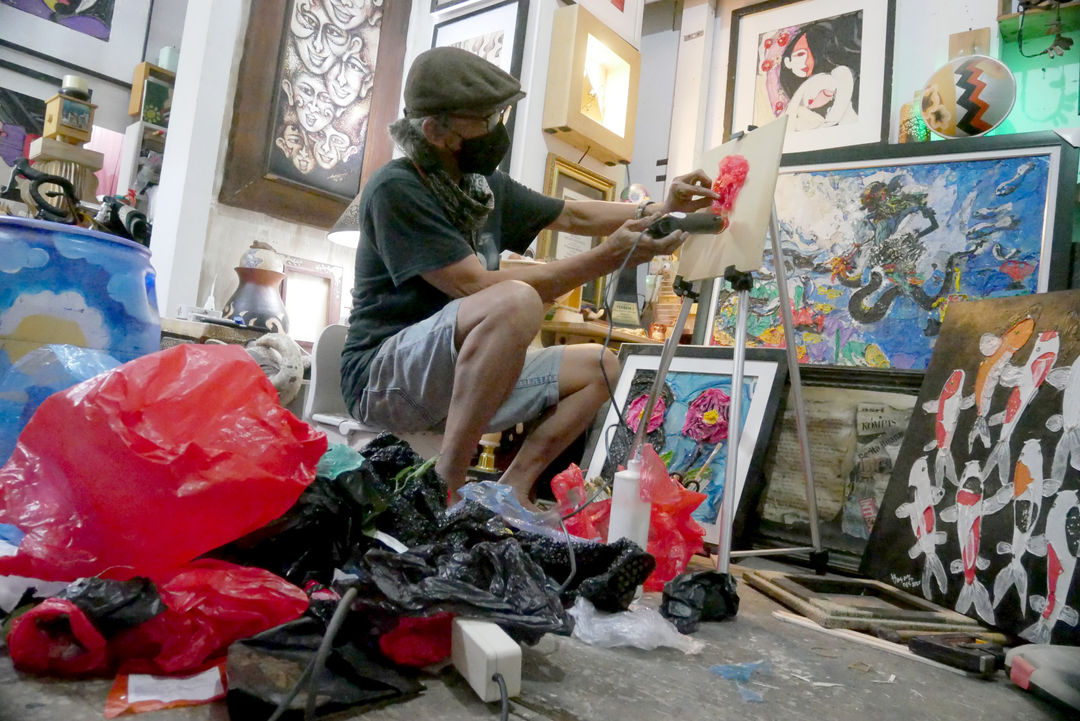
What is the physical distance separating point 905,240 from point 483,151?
143 cm

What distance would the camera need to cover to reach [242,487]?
84cm

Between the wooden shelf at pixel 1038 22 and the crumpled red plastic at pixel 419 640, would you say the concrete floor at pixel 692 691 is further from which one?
the wooden shelf at pixel 1038 22

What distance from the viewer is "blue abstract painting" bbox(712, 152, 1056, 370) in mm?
2027

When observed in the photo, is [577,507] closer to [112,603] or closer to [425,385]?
[425,385]

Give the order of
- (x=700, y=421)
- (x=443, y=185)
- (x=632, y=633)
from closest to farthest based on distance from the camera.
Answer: (x=632, y=633) < (x=443, y=185) < (x=700, y=421)

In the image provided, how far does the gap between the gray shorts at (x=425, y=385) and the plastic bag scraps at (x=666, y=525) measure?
0.53 m

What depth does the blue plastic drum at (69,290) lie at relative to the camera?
1180 mm

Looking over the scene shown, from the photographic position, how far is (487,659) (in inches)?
30.5

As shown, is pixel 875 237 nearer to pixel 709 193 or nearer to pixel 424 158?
pixel 709 193

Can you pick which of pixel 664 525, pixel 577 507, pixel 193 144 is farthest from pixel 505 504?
pixel 193 144

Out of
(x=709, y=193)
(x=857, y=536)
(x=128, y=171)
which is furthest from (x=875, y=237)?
(x=128, y=171)

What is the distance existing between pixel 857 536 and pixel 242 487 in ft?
5.38

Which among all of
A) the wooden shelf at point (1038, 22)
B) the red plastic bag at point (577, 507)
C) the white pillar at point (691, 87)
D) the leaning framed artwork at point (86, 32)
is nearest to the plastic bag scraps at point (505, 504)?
the red plastic bag at point (577, 507)
